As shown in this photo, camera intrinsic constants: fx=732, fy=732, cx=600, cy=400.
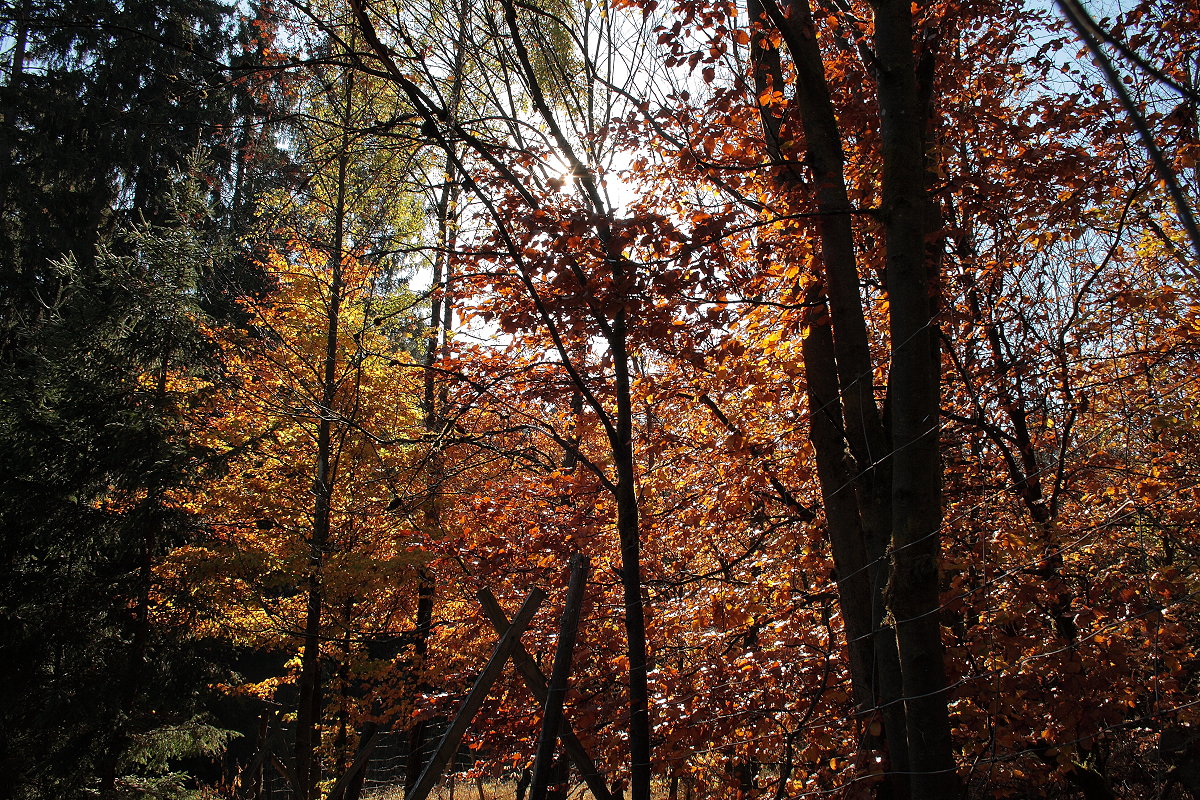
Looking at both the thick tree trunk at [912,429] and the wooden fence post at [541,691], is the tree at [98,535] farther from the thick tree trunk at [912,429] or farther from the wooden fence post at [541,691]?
the thick tree trunk at [912,429]

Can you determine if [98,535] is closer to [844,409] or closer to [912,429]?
[844,409]

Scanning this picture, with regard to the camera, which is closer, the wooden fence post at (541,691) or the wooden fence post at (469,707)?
the wooden fence post at (469,707)

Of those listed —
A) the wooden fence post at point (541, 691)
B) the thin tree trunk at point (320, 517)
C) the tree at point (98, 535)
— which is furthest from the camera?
the tree at point (98, 535)

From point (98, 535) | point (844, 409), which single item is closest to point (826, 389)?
point (844, 409)

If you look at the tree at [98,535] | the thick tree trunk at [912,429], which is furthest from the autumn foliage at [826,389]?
the tree at [98,535]

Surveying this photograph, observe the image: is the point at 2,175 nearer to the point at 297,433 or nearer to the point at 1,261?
the point at 1,261

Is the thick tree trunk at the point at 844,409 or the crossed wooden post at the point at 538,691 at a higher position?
the thick tree trunk at the point at 844,409

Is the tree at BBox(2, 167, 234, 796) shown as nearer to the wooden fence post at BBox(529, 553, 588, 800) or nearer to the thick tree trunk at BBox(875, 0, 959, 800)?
the wooden fence post at BBox(529, 553, 588, 800)

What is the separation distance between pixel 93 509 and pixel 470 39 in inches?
398

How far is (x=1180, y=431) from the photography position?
502cm

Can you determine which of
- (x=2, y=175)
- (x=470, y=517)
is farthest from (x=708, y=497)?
(x=2, y=175)

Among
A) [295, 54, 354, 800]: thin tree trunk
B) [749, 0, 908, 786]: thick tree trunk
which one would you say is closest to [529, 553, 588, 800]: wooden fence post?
[749, 0, 908, 786]: thick tree trunk

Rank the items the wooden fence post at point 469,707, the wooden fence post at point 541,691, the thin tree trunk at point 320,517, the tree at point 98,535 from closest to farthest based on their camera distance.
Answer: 1. the wooden fence post at point 469,707
2. the wooden fence post at point 541,691
3. the thin tree trunk at point 320,517
4. the tree at point 98,535

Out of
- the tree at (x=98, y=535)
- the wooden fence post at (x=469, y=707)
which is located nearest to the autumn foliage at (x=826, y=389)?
the wooden fence post at (x=469, y=707)
